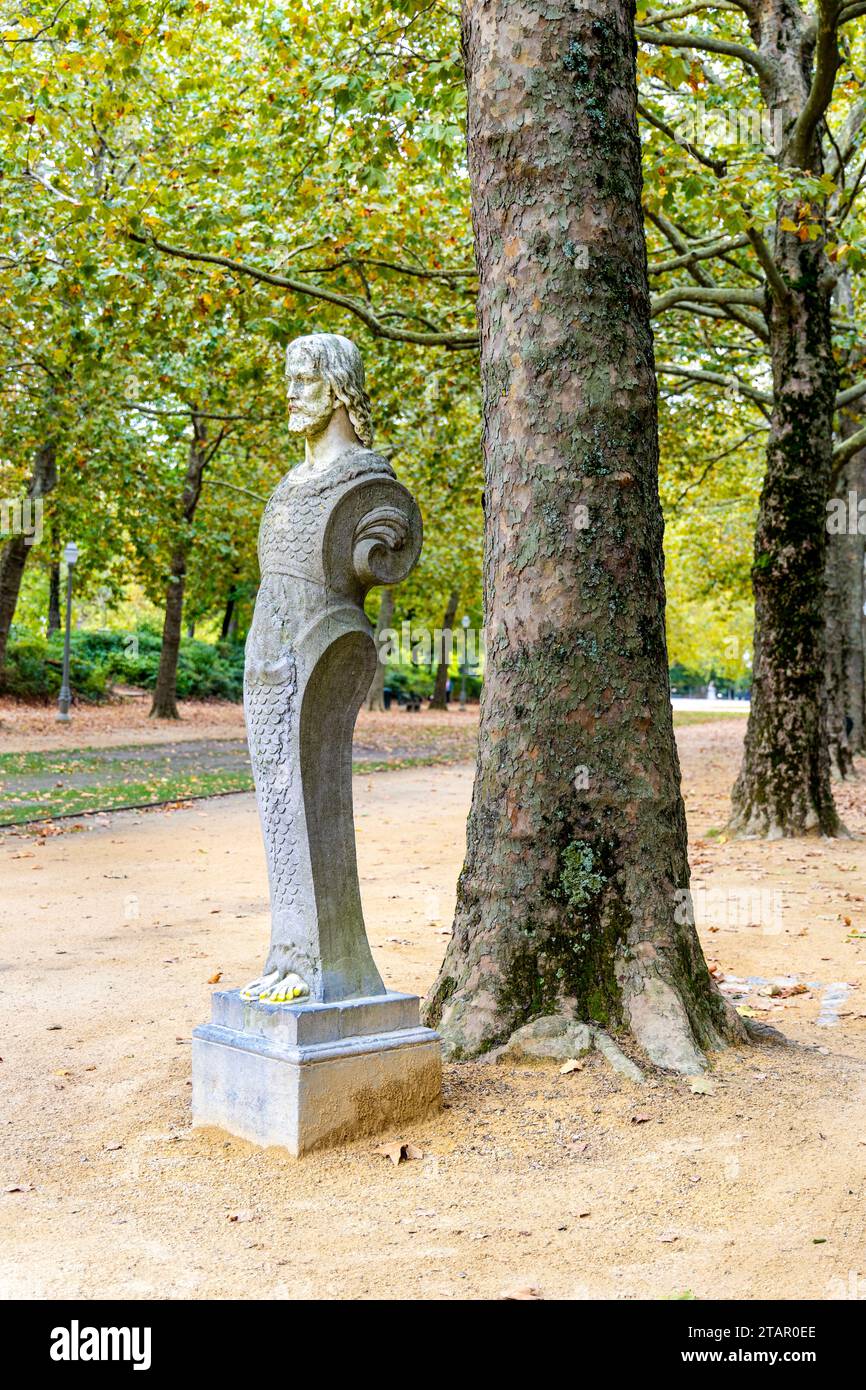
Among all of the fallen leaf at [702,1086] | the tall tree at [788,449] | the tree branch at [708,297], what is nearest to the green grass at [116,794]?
the tall tree at [788,449]

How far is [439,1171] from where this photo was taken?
14.8 feet

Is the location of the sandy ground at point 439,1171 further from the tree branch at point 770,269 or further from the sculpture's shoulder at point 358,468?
the tree branch at point 770,269

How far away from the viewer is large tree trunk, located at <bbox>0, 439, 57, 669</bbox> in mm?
24422

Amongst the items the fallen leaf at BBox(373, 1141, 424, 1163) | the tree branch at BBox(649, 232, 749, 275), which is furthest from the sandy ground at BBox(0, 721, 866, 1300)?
the tree branch at BBox(649, 232, 749, 275)

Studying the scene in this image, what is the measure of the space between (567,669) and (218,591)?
3767 cm

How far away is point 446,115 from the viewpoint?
13070 millimetres

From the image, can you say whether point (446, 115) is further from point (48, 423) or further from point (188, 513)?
point (188, 513)

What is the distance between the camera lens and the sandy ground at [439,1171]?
147 inches

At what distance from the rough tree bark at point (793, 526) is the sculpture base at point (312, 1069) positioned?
28.3 feet

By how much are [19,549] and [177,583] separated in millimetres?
5696

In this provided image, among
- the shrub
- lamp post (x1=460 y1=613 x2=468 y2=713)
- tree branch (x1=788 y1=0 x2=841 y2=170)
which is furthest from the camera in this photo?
lamp post (x1=460 y1=613 x2=468 y2=713)

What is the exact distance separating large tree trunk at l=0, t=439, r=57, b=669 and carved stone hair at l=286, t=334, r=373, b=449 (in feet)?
63.2

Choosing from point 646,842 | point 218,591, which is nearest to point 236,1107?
point 646,842

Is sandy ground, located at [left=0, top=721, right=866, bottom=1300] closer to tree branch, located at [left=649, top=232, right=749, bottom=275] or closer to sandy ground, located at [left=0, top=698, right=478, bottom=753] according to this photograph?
tree branch, located at [left=649, top=232, right=749, bottom=275]
